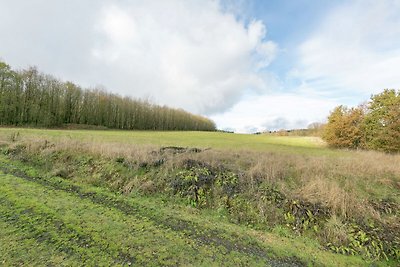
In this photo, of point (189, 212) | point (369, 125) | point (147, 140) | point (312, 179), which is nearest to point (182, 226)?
point (189, 212)

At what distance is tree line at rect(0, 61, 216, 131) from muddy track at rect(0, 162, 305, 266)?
4460 centimetres

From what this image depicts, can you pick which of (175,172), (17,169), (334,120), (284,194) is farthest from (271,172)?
(334,120)

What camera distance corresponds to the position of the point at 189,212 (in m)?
6.60

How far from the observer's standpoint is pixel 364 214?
21.0 ft

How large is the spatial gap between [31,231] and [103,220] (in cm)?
146

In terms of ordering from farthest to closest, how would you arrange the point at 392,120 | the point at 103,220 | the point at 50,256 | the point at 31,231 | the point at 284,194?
the point at 392,120
the point at 284,194
the point at 103,220
the point at 31,231
the point at 50,256

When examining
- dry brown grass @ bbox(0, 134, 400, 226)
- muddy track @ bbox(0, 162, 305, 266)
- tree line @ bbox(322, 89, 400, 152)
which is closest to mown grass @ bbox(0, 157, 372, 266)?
muddy track @ bbox(0, 162, 305, 266)

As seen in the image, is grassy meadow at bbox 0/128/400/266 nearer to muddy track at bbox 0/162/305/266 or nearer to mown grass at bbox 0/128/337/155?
muddy track at bbox 0/162/305/266

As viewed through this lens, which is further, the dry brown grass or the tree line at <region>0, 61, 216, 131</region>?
the tree line at <region>0, 61, 216, 131</region>

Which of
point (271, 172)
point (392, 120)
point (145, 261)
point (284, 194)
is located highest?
point (392, 120)

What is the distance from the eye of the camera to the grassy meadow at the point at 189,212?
4.26 meters

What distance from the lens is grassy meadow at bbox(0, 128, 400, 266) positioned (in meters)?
4.26

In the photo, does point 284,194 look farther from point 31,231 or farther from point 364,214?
point 31,231

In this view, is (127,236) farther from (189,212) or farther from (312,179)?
(312,179)
